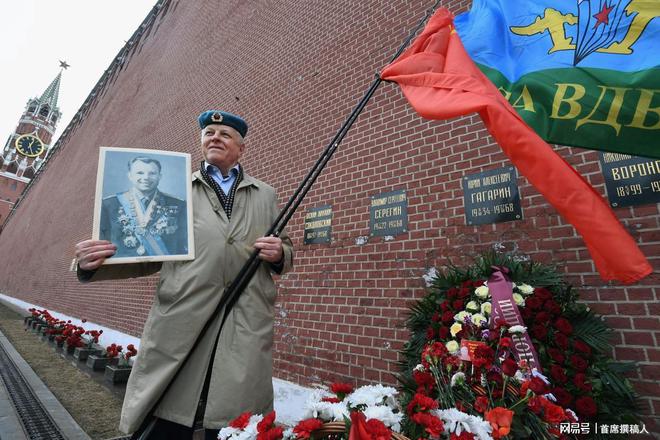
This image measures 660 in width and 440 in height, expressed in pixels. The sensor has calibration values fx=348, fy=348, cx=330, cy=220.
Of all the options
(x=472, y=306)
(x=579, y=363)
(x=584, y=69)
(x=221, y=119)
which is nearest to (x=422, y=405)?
(x=472, y=306)

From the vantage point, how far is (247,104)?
6262 mm


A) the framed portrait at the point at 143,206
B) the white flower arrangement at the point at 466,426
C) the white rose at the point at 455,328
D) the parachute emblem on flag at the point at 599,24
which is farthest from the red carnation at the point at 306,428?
the parachute emblem on flag at the point at 599,24

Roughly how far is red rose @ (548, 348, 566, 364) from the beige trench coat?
4.78ft

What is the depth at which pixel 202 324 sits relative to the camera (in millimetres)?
1471

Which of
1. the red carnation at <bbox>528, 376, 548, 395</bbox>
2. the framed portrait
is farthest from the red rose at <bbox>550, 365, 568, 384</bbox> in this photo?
the framed portrait

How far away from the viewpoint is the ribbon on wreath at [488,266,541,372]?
1836 millimetres

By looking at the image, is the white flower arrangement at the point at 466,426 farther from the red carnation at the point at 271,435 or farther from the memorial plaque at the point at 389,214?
the memorial plaque at the point at 389,214

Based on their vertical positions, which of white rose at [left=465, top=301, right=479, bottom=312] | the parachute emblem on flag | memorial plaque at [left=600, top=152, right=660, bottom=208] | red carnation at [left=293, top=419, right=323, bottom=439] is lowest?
red carnation at [left=293, top=419, right=323, bottom=439]

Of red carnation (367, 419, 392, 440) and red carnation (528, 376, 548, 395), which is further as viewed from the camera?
red carnation (528, 376, 548, 395)

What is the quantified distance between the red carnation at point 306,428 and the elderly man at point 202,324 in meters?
0.45

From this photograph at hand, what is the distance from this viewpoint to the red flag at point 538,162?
50.8 inches

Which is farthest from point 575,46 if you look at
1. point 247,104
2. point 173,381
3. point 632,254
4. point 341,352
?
point 247,104

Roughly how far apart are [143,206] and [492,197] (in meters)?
2.45

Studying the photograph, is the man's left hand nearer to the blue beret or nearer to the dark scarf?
the dark scarf
